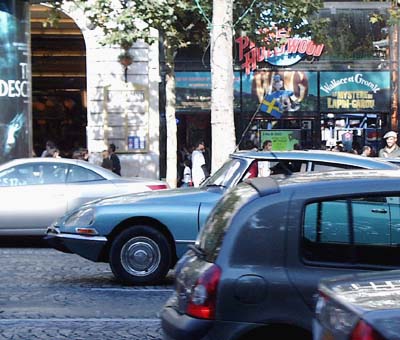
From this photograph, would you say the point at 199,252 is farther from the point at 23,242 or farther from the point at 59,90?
the point at 59,90

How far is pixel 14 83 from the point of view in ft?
A: 61.2

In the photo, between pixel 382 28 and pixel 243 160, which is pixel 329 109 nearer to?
pixel 382 28

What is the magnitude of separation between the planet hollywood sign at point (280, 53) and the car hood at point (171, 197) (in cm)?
1425

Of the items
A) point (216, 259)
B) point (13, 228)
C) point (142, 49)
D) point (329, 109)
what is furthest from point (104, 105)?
point (216, 259)

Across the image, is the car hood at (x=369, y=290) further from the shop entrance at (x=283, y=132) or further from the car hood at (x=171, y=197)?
the shop entrance at (x=283, y=132)

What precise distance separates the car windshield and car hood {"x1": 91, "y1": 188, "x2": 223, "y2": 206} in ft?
0.43

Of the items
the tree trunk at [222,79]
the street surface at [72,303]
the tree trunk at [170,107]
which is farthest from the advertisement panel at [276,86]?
the street surface at [72,303]

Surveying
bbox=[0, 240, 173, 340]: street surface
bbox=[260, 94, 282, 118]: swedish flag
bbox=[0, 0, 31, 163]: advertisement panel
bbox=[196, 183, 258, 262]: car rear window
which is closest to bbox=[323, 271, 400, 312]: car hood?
bbox=[196, 183, 258, 262]: car rear window

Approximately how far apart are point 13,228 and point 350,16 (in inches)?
557

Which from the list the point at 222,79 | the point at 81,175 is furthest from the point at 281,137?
the point at 81,175

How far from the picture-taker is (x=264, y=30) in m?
20.3

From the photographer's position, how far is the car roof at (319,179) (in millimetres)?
5094

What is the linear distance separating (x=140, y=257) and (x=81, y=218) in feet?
2.68

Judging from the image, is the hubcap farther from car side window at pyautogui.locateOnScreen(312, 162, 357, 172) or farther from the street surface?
car side window at pyautogui.locateOnScreen(312, 162, 357, 172)
